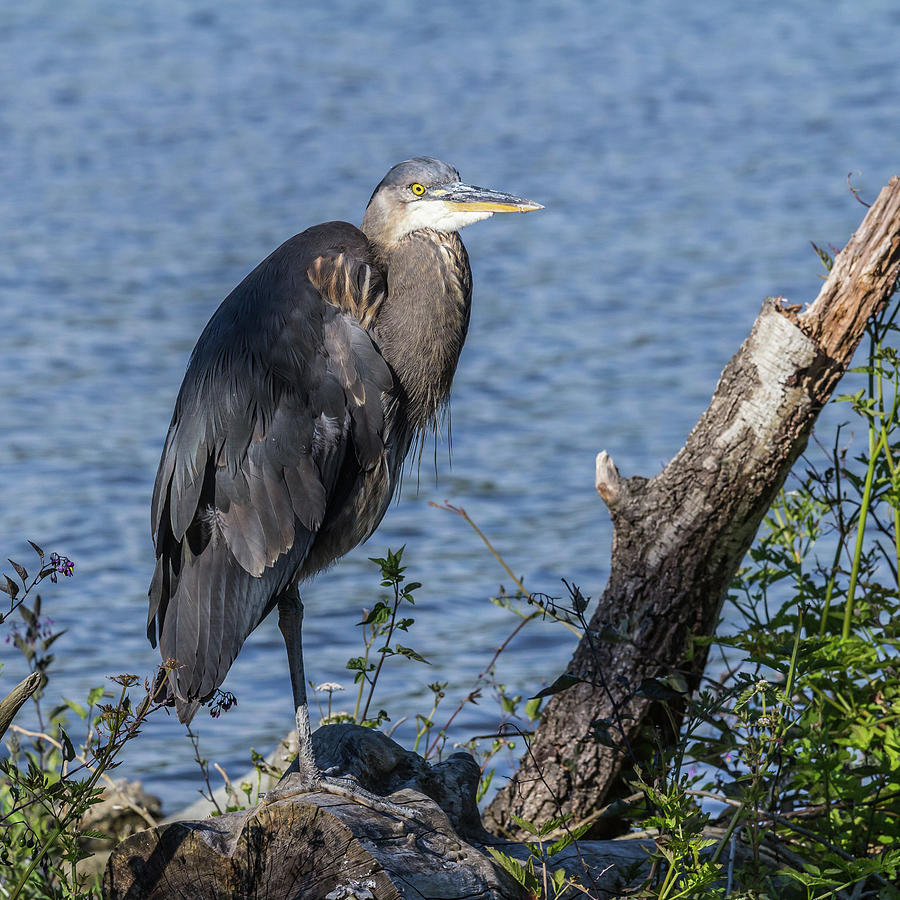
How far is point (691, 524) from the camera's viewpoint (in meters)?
4.21

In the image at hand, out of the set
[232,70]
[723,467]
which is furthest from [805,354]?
[232,70]

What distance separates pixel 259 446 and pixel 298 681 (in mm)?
640

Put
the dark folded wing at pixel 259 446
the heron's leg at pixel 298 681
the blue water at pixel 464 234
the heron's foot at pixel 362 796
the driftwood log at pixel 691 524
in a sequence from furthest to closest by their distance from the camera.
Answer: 1. the blue water at pixel 464 234
2. the driftwood log at pixel 691 524
3. the dark folded wing at pixel 259 446
4. the heron's leg at pixel 298 681
5. the heron's foot at pixel 362 796

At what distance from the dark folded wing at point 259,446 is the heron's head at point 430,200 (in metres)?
0.23

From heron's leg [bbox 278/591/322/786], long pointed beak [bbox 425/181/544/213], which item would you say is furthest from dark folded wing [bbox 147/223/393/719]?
long pointed beak [bbox 425/181/544/213]

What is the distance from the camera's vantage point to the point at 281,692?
235 inches

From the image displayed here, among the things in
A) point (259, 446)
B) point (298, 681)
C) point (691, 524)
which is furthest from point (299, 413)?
point (691, 524)

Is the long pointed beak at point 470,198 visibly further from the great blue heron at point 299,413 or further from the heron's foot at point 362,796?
the heron's foot at point 362,796

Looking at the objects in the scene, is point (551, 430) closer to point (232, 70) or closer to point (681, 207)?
point (681, 207)

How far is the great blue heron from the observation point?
368 centimetres

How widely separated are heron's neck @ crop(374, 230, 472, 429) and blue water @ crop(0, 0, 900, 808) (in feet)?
5.08

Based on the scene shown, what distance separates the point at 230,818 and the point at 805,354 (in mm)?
2090

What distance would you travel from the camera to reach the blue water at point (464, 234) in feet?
22.0

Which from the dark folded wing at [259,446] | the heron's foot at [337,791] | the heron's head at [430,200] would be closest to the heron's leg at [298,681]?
the heron's foot at [337,791]
